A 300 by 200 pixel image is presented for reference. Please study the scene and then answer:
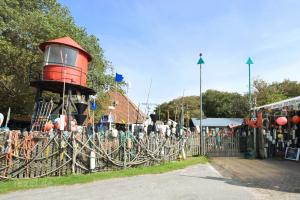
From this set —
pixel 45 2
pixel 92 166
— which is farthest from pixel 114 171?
pixel 45 2

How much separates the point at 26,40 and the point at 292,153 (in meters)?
17.6

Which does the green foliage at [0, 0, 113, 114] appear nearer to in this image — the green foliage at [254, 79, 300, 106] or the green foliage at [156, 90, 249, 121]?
the green foliage at [254, 79, 300, 106]

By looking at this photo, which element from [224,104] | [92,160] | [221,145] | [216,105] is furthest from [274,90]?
[92,160]

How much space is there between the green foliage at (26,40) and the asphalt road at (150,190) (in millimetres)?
12516

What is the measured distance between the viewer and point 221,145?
20859mm

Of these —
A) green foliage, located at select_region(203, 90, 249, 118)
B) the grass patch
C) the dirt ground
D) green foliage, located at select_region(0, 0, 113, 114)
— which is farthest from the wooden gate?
green foliage, located at select_region(203, 90, 249, 118)

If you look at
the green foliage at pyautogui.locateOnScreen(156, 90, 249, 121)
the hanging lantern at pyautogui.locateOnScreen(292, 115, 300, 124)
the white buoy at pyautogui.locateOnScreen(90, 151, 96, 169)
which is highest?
the green foliage at pyautogui.locateOnScreen(156, 90, 249, 121)

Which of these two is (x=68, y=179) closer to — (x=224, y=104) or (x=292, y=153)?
(x=292, y=153)

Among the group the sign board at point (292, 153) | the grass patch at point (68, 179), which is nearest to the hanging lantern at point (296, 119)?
the sign board at point (292, 153)

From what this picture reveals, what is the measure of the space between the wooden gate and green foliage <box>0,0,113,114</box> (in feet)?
31.4

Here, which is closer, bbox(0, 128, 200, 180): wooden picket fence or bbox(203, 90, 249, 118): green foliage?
bbox(0, 128, 200, 180): wooden picket fence

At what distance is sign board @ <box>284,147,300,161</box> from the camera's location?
18.2 metres

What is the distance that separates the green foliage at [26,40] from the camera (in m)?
21.1

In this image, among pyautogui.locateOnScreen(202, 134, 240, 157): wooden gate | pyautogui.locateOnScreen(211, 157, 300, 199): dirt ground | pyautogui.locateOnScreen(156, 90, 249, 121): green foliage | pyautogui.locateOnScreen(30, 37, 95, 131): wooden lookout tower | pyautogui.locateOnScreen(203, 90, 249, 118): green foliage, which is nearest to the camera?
pyautogui.locateOnScreen(211, 157, 300, 199): dirt ground
